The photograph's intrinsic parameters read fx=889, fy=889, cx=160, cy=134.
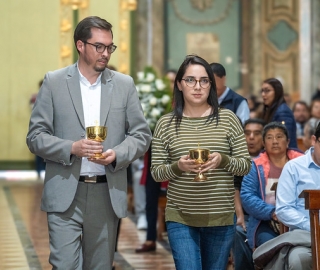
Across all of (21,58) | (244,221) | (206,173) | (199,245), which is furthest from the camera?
(21,58)

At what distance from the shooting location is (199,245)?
5.12 m

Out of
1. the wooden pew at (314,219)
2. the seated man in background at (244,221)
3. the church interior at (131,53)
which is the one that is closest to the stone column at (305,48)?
the church interior at (131,53)

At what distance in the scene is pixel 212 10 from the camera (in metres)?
21.9

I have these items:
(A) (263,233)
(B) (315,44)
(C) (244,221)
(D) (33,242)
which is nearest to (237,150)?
(A) (263,233)

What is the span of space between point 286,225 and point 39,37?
12.5 metres

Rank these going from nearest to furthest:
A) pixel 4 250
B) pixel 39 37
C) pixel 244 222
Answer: pixel 244 222 → pixel 4 250 → pixel 39 37

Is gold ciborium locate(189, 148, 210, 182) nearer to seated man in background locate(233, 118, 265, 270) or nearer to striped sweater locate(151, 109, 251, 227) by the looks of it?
striped sweater locate(151, 109, 251, 227)

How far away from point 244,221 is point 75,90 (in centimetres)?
289

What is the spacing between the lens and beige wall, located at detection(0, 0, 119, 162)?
58.6 feet

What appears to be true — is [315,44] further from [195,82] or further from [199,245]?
[199,245]

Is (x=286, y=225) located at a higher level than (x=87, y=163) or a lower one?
lower

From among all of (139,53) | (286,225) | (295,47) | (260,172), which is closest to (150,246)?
(260,172)

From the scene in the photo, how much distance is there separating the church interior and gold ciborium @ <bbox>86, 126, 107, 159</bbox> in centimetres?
350

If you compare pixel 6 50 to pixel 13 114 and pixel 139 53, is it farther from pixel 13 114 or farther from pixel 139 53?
pixel 139 53
